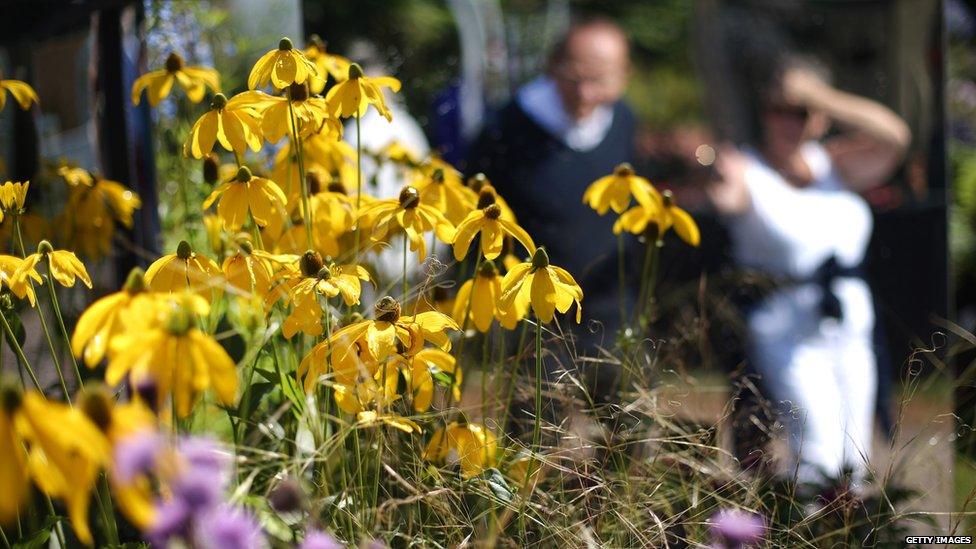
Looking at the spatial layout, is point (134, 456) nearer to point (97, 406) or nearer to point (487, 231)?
point (97, 406)

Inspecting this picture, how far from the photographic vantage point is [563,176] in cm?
276

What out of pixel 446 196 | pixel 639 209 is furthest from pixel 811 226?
pixel 446 196

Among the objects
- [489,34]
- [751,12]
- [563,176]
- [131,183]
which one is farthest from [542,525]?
[751,12]

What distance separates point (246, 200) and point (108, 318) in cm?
42

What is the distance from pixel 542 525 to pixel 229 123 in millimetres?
596

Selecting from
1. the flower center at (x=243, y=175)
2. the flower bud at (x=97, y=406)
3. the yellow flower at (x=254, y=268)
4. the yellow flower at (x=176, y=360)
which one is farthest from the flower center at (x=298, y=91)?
the flower bud at (x=97, y=406)

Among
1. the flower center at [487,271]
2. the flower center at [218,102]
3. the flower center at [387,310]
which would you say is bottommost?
the flower center at [487,271]

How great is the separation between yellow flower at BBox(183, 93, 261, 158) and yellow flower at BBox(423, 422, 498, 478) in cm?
40

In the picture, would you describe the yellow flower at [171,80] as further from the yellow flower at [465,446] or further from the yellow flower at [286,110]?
the yellow flower at [465,446]

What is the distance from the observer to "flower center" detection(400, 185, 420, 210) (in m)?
1.13

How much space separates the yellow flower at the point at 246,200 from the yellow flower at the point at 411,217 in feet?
0.36

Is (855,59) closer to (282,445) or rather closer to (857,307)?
(857,307)

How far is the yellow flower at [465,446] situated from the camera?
3.39 ft

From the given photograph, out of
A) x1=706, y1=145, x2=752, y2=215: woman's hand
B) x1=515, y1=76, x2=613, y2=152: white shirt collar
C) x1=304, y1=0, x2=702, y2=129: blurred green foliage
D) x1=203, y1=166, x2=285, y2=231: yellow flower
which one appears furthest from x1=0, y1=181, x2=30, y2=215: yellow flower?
x1=706, y1=145, x2=752, y2=215: woman's hand
